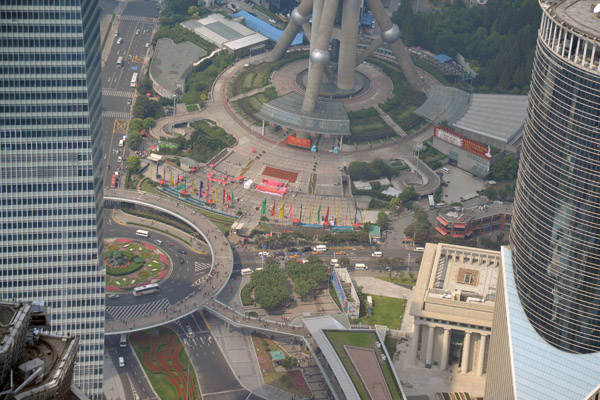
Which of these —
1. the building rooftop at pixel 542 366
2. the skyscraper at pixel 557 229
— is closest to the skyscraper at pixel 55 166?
the building rooftop at pixel 542 366

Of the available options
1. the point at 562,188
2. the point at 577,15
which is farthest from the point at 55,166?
the point at 577,15

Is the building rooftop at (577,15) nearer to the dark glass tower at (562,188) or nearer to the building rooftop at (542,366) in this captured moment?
the dark glass tower at (562,188)

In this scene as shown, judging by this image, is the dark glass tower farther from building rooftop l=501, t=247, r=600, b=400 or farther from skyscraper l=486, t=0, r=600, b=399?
building rooftop l=501, t=247, r=600, b=400

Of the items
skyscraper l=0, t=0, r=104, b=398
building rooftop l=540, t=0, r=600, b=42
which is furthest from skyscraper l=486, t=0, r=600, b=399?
skyscraper l=0, t=0, r=104, b=398

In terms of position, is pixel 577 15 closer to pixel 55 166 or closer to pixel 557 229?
pixel 557 229

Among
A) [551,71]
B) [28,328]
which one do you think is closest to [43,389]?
[28,328]

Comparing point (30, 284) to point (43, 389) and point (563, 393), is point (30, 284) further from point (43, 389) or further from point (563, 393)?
point (43, 389)
